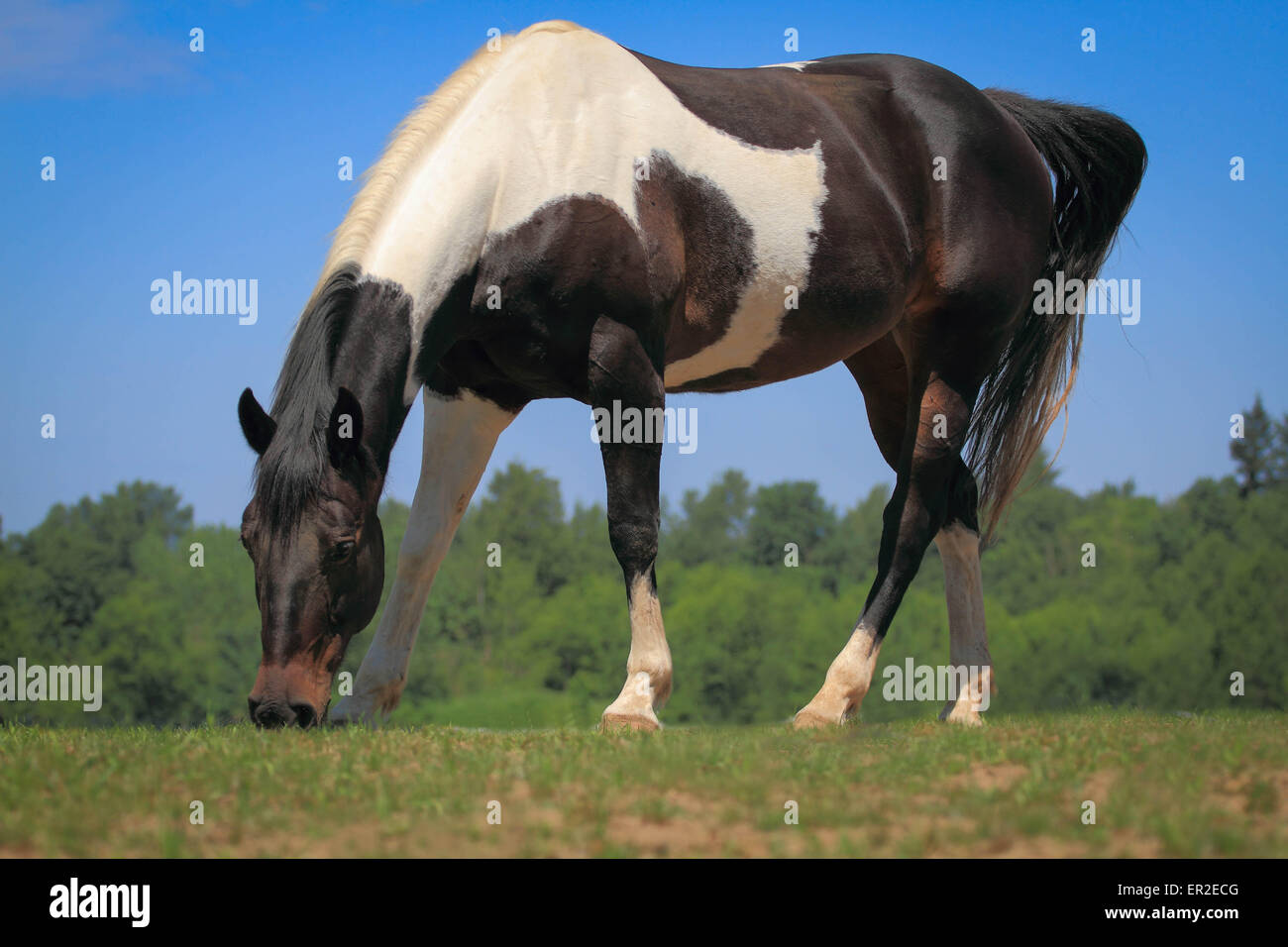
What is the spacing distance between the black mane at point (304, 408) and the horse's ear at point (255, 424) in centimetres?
6

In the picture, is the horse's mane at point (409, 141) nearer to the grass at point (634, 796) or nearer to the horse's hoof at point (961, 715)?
the grass at point (634, 796)

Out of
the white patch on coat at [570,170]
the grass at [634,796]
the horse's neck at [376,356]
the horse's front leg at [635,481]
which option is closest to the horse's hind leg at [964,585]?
the white patch on coat at [570,170]

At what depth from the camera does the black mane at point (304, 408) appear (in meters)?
4.98

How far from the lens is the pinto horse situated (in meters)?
5.26

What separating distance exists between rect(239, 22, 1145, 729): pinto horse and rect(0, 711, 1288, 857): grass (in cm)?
91

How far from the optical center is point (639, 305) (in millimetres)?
5691

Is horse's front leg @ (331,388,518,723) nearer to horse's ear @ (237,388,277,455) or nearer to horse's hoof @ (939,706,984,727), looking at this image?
horse's ear @ (237,388,277,455)

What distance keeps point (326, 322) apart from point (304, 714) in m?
1.83

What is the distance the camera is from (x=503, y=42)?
21.0 ft

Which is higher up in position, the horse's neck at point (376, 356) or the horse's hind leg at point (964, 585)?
the horse's neck at point (376, 356)

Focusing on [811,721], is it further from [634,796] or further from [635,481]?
[634,796]

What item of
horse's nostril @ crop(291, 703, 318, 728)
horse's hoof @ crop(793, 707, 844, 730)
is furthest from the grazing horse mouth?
horse's hoof @ crop(793, 707, 844, 730)

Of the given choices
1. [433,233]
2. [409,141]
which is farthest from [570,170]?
[409,141]
